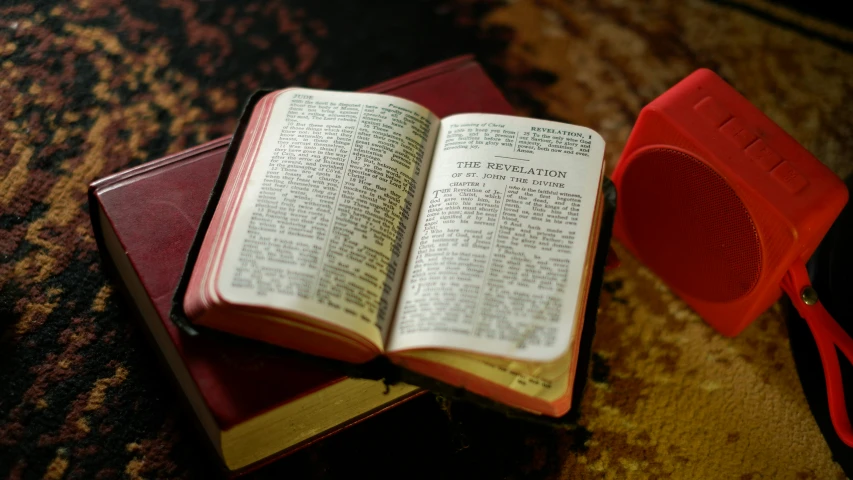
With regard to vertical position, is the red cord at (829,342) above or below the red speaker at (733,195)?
below

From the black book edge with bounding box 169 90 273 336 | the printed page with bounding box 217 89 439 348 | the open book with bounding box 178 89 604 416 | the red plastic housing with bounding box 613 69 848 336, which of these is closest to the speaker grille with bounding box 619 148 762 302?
the red plastic housing with bounding box 613 69 848 336

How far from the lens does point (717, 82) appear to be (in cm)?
69

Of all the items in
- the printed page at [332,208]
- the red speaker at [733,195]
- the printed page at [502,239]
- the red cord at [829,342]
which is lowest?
the red cord at [829,342]

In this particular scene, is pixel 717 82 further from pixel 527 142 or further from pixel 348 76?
pixel 348 76

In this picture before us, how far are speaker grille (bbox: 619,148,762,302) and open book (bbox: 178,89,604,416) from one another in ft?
0.34

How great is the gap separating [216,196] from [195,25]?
0.45 m

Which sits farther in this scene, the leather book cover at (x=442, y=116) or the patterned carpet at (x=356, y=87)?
the patterned carpet at (x=356, y=87)

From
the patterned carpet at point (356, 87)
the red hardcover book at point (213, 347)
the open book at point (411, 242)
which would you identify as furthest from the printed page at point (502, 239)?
the patterned carpet at point (356, 87)

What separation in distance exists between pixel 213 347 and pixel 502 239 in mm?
252

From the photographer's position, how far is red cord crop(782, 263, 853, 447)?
2.18 ft

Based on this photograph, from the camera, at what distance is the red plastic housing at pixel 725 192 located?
633 millimetres

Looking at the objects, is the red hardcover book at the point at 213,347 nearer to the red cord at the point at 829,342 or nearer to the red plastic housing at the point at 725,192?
the red plastic housing at the point at 725,192

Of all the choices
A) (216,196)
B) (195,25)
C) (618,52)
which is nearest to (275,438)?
(216,196)

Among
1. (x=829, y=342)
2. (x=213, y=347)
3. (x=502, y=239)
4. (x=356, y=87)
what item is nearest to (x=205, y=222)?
(x=213, y=347)
